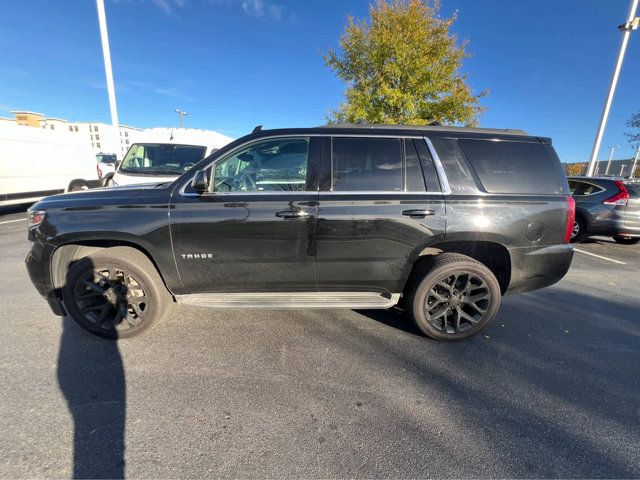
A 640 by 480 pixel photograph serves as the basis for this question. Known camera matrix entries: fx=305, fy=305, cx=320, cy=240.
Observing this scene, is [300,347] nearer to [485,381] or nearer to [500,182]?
[485,381]

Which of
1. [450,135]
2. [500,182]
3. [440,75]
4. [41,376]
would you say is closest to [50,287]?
[41,376]

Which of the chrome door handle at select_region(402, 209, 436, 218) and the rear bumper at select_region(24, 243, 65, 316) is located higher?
the chrome door handle at select_region(402, 209, 436, 218)

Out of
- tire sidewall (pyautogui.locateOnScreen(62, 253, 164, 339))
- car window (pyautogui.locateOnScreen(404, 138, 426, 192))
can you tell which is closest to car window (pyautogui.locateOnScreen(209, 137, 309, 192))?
car window (pyautogui.locateOnScreen(404, 138, 426, 192))

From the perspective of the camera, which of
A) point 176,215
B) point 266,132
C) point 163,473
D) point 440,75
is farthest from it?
point 440,75

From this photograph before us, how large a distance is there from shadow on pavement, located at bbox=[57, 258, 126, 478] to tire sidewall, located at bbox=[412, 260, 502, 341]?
94.6 inches

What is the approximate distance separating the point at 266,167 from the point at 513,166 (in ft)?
7.45

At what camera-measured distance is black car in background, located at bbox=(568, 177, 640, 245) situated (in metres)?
6.46

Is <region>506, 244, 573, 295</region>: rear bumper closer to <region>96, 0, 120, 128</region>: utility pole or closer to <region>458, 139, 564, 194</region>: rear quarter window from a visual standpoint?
<region>458, 139, 564, 194</region>: rear quarter window

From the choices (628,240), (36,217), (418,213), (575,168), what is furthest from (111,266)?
(575,168)

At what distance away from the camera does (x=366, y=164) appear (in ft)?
8.97

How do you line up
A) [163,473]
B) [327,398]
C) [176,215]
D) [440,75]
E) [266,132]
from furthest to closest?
1. [440,75]
2. [266,132]
3. [176,215]
4. [327,398]
5. [163,473]

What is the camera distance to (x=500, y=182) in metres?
2.75

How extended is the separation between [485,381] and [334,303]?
1.34 meters

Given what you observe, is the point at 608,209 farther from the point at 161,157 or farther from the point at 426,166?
the point at 161,157
